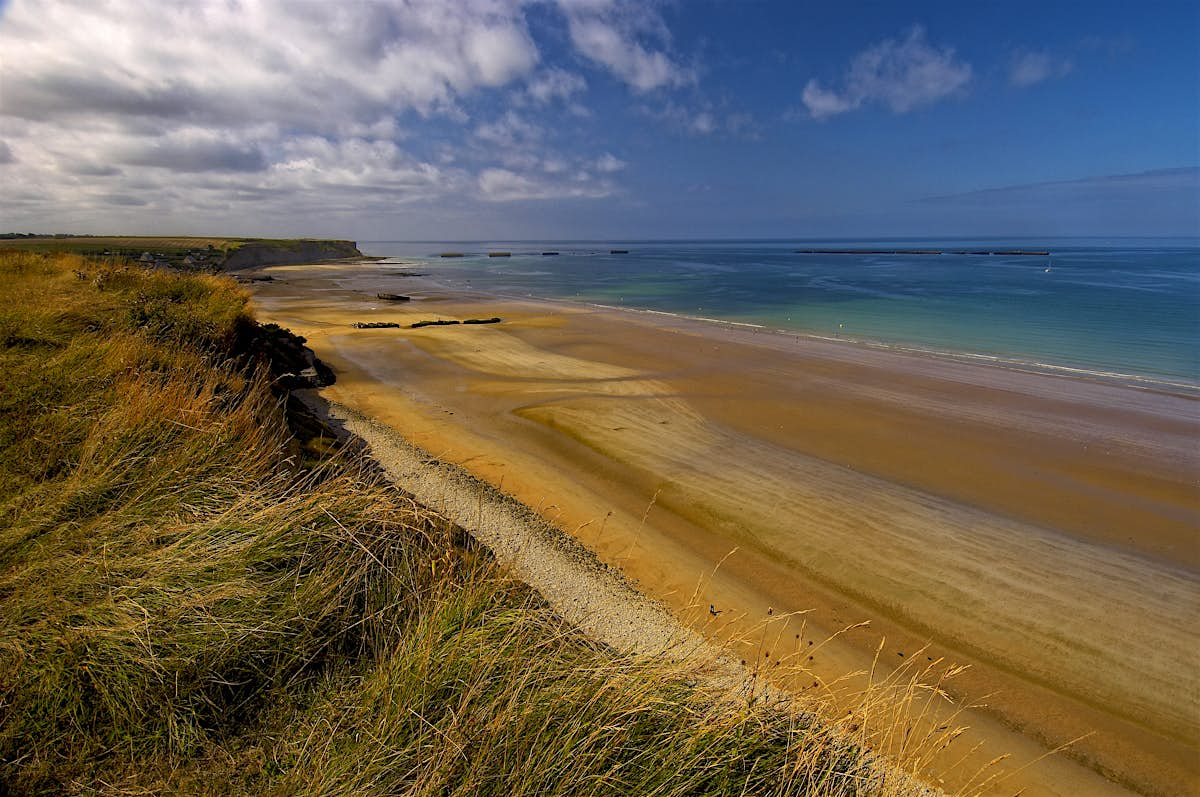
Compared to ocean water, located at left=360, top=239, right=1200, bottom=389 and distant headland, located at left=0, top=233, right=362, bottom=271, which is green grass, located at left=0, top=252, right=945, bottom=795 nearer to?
ocean water, located at left=360, top=239, right=1200, bottom=389

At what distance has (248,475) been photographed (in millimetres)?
5043

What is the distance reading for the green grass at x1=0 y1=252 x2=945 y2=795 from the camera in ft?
8.74

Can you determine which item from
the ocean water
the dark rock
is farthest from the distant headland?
the dark rock

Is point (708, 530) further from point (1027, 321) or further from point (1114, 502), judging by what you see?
point (1027, 321)

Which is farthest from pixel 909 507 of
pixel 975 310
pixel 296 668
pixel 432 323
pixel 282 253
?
pixel 282 253

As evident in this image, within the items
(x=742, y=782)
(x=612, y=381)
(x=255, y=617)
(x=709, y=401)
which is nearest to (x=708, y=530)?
(x=742, y=782)

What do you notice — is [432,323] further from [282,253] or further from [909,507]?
[282,253]

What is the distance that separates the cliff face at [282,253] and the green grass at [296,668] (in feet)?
282

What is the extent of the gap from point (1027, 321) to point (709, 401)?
88.7 feet

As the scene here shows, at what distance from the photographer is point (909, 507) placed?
9.00 m

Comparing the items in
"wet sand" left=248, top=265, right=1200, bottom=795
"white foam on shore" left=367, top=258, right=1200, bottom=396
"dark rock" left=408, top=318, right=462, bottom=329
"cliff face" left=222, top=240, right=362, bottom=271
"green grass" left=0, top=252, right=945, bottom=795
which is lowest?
"wet sand" left=248, top=265, right=1200, bottom=795

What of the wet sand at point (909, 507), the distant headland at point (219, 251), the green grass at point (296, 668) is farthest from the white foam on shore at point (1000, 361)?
the distant headland at point (219, 251)

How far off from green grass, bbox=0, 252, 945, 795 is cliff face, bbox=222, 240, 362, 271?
8592 centimetres

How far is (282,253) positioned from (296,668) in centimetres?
10721
